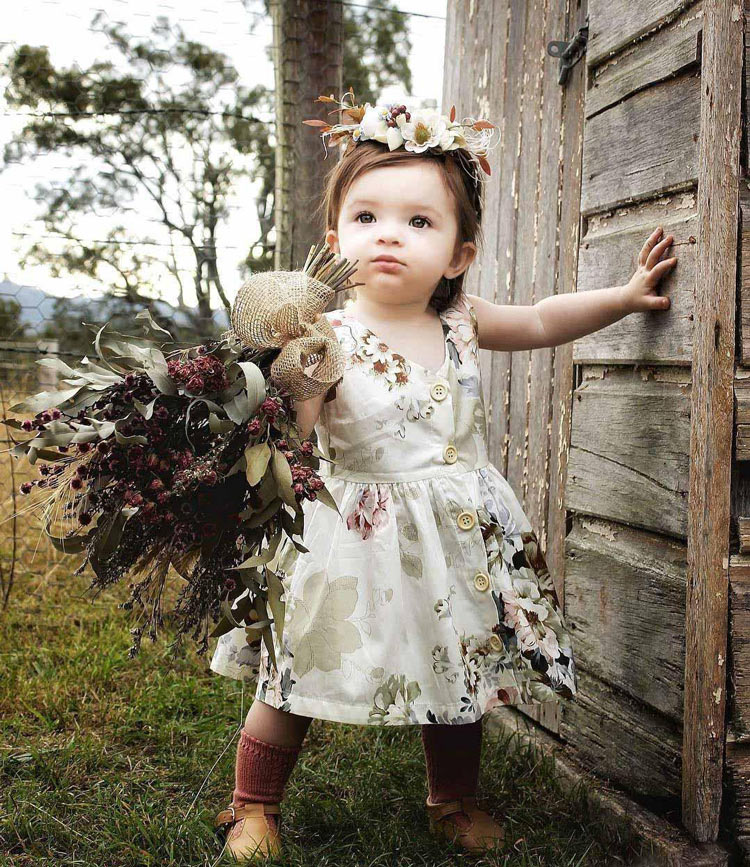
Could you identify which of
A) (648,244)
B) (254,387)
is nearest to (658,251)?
(648,244)

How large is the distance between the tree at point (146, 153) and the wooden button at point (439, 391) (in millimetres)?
1954

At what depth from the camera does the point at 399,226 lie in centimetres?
186

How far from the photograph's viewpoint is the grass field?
1.87 meters

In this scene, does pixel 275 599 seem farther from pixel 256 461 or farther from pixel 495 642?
pixel 495 642

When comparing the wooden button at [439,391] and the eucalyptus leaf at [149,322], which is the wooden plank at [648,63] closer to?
the wooden button at [439,391]

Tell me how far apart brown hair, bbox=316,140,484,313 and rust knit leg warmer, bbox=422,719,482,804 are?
0.96 meters

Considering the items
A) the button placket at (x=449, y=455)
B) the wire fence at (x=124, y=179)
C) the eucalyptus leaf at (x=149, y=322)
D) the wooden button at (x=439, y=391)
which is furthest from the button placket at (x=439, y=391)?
the wire fence at (x=124, y=179)

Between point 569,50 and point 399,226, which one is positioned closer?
point 399,226

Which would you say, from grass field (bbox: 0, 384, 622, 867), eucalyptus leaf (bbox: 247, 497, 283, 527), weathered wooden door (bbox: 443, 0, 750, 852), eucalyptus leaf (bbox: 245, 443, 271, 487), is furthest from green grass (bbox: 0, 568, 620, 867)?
eucalyptus leaf (bbox: 245, 443, 271, 487)

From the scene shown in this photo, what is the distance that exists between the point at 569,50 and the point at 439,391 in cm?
104

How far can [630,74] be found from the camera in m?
1.96

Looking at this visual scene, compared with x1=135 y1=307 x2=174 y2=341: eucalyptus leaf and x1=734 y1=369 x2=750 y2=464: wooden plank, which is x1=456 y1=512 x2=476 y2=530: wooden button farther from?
x1=135 y1=307 x2=174 y2=341: eucalyptus leaf

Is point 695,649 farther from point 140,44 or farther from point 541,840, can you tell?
point 140,44

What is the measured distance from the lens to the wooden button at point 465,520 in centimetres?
186
